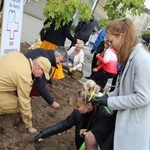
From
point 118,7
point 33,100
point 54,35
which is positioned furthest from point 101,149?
point 118,7

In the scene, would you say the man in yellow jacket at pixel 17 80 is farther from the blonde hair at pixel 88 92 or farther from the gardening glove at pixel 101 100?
the gardening glove at pixel 101 100

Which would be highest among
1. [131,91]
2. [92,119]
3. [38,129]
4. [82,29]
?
[131,91]

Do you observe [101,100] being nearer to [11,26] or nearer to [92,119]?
[92,119]

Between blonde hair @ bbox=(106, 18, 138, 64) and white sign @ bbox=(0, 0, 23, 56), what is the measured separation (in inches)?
101

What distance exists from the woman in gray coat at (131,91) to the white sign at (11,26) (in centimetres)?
255

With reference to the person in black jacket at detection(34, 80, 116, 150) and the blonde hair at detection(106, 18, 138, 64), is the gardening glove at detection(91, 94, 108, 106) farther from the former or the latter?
the blonde hair at detection(106, 18, 138, 64)

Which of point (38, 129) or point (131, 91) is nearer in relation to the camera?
point (131, 91)

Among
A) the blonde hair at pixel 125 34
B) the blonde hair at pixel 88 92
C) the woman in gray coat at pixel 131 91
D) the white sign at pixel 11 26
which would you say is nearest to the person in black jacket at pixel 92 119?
the blonde hair at pixel 88 92

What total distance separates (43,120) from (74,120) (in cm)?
86

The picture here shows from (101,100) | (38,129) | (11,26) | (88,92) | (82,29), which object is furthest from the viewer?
(82,29)

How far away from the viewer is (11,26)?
15.0ft

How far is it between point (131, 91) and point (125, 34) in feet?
1.50

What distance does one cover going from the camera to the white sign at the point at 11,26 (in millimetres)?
4348

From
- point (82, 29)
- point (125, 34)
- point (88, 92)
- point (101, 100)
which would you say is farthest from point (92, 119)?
point (82, 29)
